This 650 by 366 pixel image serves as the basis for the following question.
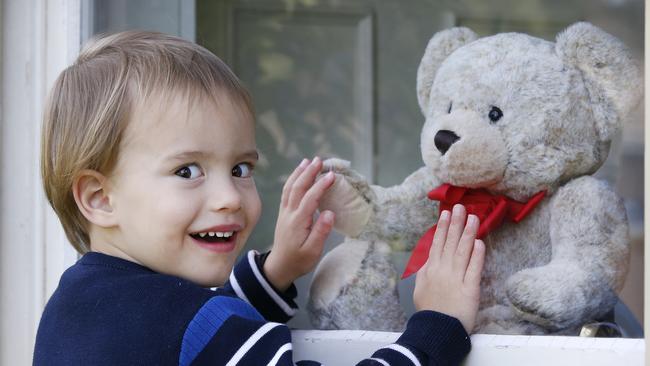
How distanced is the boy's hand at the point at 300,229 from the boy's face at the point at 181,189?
158 mm

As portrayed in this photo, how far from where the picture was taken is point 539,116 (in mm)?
1146

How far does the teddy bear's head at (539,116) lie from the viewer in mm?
1143

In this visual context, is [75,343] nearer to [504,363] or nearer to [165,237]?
[165,237]

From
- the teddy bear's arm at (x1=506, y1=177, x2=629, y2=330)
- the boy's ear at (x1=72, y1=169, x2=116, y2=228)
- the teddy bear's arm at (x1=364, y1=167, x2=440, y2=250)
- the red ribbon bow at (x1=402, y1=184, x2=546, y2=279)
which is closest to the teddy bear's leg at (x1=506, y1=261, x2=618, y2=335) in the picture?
the teddy bear's arm at (x1=506, y1=177, x2=629, y2=330)

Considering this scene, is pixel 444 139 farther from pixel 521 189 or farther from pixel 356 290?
pixel 356 290

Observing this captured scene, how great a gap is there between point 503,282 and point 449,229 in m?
0.14

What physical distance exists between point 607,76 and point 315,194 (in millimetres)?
379

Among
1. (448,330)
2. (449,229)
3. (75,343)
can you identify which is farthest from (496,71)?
(75,343)

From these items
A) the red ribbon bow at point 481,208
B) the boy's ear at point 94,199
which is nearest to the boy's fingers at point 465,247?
the red ribbon bow at point 481,208

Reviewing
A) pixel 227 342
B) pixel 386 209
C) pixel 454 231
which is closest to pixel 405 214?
pixel 386 209

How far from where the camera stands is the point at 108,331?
93 cm

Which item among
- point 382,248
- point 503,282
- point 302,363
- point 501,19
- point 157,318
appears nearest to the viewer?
point 157,318

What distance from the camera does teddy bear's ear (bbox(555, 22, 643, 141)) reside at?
1.14m

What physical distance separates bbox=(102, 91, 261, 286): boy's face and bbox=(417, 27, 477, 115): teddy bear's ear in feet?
1.21
